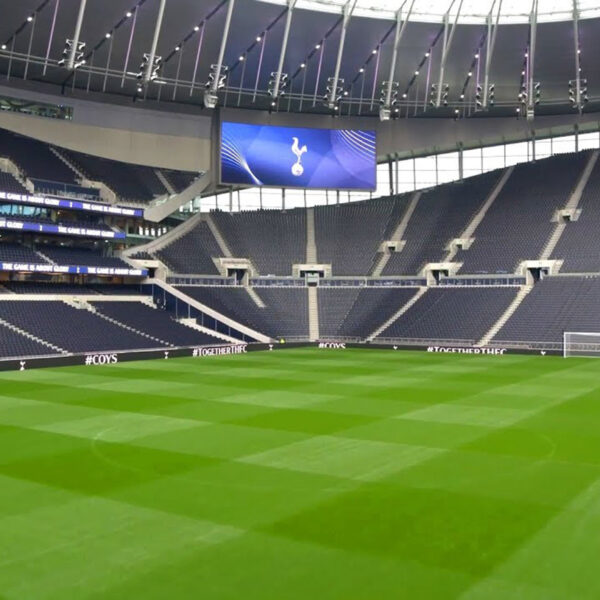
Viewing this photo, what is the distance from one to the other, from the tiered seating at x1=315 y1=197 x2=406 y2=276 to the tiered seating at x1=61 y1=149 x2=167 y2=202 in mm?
16044

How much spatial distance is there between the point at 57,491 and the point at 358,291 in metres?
50.5

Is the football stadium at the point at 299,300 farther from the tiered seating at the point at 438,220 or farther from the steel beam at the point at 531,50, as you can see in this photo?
the steel beam at the point at 531,50

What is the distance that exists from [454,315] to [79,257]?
2977 centimetres

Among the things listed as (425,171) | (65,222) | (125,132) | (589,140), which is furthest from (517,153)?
(65,222)

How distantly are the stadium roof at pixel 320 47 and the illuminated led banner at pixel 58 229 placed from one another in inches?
408

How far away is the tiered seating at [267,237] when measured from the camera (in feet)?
213

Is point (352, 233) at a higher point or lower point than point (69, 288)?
higher

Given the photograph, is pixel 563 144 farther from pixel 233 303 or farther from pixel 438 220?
pixel 233 303

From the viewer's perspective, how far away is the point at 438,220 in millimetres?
64562

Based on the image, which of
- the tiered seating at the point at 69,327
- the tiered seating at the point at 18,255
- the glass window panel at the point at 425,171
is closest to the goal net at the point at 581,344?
the tiered seating at the point at 69,327

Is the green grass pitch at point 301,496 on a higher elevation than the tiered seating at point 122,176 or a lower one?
lower

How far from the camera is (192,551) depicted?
9930 millimetres

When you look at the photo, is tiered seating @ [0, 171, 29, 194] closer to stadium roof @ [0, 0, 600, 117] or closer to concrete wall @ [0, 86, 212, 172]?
concrete wall @ [0, 86, 212, 172]

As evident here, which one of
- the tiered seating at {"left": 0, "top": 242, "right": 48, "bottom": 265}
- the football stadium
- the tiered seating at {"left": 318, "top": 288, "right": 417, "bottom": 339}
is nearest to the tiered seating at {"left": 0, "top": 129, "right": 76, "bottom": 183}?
the football stadium
